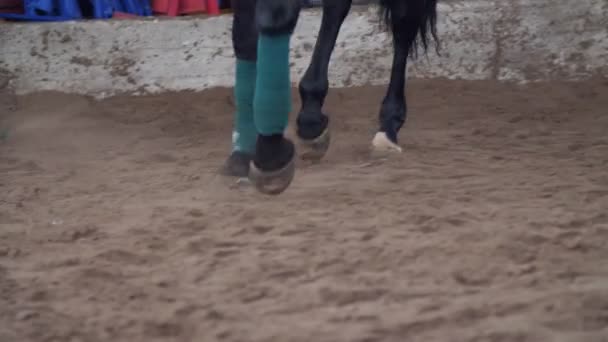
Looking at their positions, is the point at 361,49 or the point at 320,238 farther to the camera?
the point at 361,49

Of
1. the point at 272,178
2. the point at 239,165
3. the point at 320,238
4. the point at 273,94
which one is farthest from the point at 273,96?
the point at 239,165

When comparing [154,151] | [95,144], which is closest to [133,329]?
[154,151]

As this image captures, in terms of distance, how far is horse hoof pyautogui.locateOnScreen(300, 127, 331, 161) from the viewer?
245 centimetres

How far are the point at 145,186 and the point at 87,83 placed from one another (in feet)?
5.11

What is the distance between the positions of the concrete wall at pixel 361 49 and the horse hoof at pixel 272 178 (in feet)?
6.44

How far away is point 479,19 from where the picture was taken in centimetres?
377

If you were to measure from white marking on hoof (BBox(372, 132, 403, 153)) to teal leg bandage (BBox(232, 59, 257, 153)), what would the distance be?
57 centimetres

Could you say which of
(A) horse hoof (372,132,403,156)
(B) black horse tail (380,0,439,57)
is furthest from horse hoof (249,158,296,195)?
(B) black horse tail (380,0,439,57)

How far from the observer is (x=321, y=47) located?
2359 mm

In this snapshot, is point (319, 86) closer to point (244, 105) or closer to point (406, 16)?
point (244, 105)

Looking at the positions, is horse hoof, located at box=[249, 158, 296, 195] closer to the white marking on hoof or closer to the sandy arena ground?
the sandy arena ground

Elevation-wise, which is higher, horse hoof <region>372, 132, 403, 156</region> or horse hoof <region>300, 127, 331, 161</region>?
horse hoof <region>300, 127, 331, 161</region>

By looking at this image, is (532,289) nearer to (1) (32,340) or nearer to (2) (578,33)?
(1) (32,340)

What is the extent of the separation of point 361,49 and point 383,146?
A: 1.26 metres
